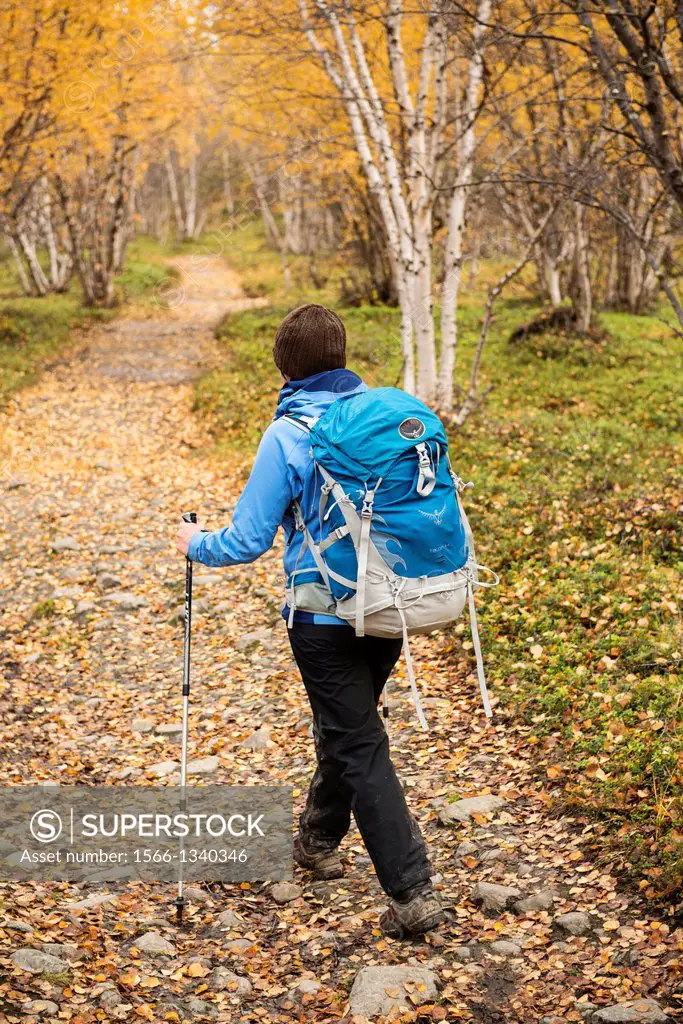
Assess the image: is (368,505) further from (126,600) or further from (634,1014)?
(126,600)

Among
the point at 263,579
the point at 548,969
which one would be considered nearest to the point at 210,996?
the point at 548,969

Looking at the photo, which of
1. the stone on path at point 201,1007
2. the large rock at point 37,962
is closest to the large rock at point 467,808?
the stone on path at point 201,1007

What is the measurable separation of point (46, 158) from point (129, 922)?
19.5 metres

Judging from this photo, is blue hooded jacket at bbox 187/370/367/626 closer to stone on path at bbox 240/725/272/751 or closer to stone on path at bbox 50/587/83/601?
stone on path at bbox 240/725/272/751

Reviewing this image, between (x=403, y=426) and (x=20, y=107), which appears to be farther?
(x=20, y=107)

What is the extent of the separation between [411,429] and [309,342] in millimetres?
665

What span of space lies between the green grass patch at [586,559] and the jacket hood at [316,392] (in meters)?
2.58

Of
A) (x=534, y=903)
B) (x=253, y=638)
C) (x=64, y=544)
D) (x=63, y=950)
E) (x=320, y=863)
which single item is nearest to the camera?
(x=63, y=950)

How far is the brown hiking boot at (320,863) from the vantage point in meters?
4.71

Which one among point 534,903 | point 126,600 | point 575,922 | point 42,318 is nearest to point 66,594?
point 126,600

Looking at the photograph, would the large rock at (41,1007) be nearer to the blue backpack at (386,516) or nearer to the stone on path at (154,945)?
the stone on path at (154,945)

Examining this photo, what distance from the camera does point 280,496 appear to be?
3852mm

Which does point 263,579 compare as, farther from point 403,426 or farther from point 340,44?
point 340,44

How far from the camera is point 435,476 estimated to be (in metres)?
3.72
